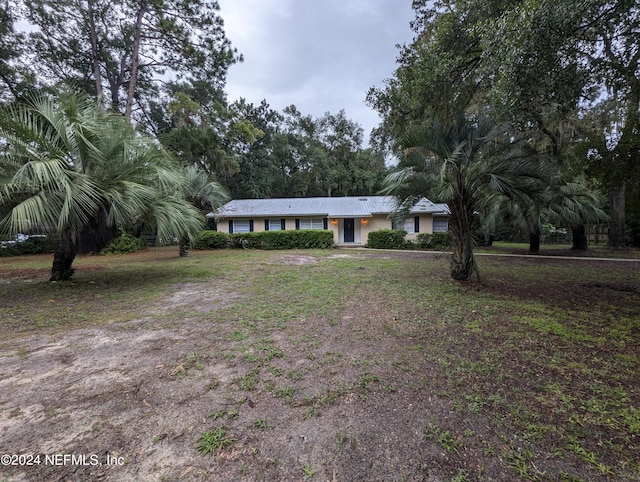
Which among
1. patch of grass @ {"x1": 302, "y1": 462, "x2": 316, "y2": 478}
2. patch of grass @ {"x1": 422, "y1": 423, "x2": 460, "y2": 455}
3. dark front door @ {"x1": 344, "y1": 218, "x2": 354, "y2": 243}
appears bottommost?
patch of grass @ {"x1": 422, "y1": 423, "x2": 460, "y2": 455}

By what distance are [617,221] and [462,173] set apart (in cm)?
1539

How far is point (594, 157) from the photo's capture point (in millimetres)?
6551

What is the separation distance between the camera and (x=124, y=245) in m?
15.9

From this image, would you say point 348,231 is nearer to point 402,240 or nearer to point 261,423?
point 402,240

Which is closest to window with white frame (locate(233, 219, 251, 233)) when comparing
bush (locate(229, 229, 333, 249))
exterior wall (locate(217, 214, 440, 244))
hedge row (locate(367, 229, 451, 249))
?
exterior wall (locate(217, 214, 440, 244))

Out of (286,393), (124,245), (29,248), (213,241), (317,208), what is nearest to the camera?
(286,393)

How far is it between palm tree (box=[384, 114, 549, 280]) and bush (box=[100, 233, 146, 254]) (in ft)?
52.7

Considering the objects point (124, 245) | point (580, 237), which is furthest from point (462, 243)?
point (124, 245)

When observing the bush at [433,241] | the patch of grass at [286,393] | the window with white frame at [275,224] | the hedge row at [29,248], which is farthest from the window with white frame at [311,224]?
the patch of grass at [286,393]

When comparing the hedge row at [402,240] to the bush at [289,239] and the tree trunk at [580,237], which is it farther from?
the tree trunk at [580,237]

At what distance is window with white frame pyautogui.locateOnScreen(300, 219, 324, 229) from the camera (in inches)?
769

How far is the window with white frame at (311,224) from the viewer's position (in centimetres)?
1953

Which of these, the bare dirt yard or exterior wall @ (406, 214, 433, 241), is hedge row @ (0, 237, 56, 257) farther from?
exterior wall @ (406, 214, 433, 241)

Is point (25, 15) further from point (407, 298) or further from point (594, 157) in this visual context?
point (594, 157)
